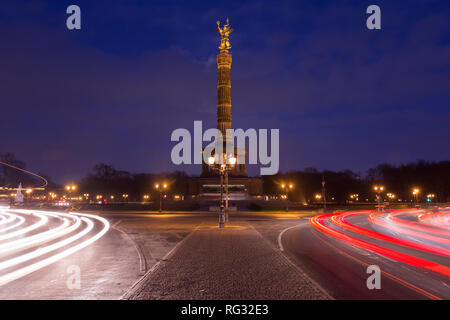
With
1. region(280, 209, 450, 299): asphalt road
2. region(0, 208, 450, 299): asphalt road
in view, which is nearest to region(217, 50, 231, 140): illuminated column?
region(0, 208, 450, 299): asphalt road

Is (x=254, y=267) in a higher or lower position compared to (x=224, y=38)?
lower

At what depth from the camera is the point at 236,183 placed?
201ft

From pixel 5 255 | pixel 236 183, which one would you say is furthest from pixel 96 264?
pixel 236 183

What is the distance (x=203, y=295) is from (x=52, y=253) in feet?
25.0

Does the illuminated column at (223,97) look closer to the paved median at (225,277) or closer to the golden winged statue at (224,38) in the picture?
the golden winged statue at (224,38)

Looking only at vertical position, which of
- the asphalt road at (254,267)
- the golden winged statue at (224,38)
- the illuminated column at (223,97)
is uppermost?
the golden winged statue at (224,38)

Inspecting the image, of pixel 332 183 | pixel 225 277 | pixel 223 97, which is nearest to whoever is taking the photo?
pixel 225 277

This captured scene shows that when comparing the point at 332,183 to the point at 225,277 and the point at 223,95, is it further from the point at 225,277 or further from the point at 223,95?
the point at 225,277

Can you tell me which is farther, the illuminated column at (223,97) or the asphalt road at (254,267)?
the illuminated column at (223,97)

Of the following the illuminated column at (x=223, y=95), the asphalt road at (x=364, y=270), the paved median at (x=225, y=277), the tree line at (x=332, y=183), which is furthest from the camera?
the tree line at (x=332, y=183)

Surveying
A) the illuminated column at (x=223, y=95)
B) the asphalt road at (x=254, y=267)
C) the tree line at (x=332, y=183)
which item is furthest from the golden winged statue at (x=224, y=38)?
the asphalt road at (x=254, y=267)

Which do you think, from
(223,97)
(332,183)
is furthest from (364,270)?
(332,183)

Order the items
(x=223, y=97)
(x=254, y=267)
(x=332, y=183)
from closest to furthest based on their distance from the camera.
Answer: (x=254, y=267)
(x=223, y=97)
(x=332, y=183)
